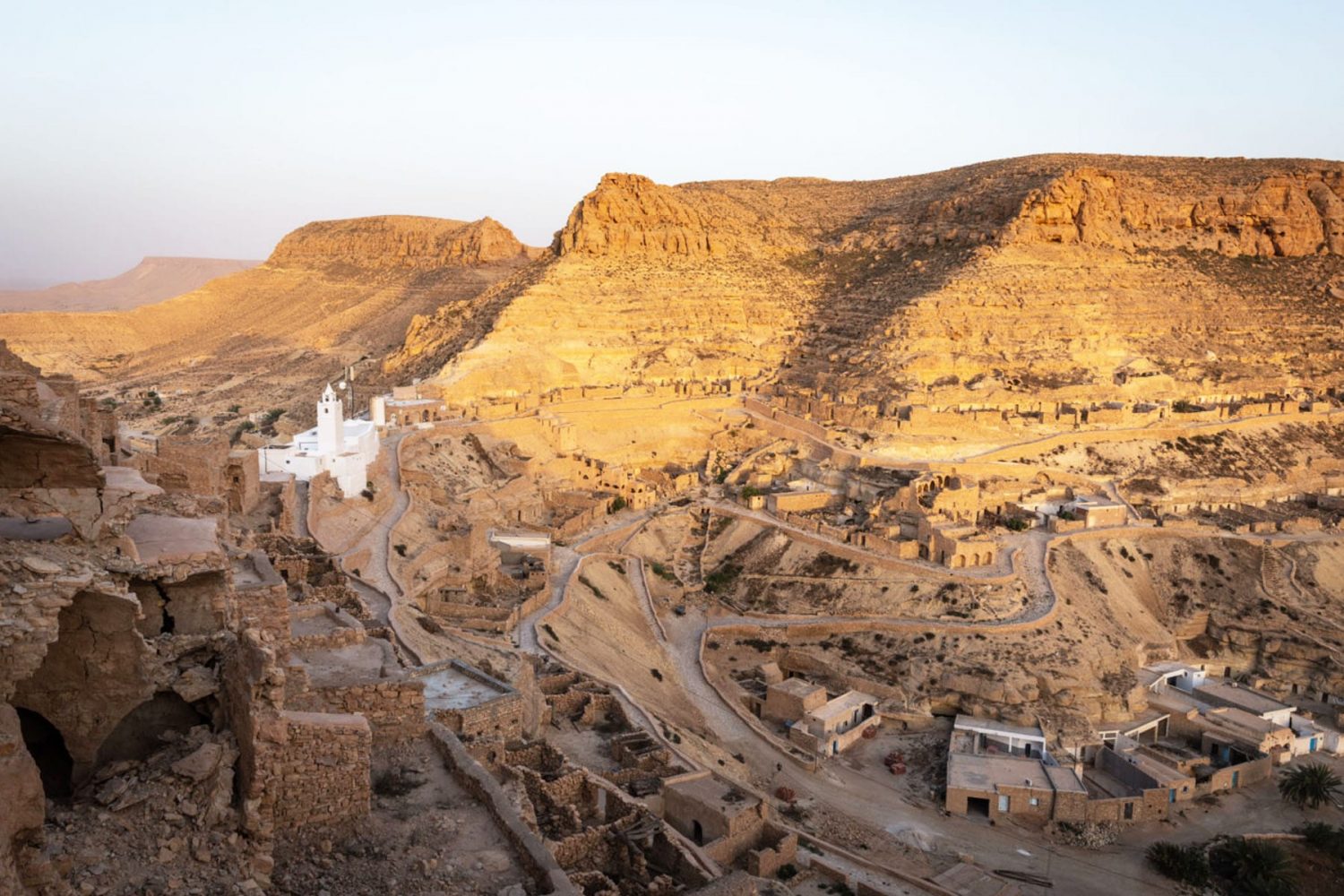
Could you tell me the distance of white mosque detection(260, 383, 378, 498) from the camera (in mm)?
27625

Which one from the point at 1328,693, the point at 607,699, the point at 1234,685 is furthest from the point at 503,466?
the point at 1328,693

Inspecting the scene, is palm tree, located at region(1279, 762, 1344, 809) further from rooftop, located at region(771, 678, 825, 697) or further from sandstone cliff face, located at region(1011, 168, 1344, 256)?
sandstone cliff face, located at region(1011, 168, 1344, 256)

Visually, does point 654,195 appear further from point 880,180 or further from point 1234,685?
point 1234,685

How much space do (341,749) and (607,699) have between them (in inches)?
445

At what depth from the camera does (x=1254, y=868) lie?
20.5 meters

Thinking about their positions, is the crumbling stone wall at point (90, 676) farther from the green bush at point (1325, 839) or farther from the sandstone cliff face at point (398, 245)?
the sandstone cliff face at point (398, 245)

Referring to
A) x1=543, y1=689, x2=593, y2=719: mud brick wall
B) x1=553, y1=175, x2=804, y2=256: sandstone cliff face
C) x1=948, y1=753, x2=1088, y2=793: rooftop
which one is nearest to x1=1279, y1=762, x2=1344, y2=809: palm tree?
x1=948, y1=753, x2=1088, y2=793: rooftop

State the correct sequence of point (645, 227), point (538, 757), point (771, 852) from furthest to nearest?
point (645, 227) → point (771, 852) → point (538, 757)

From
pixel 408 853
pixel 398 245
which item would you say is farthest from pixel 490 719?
pixel 398 245

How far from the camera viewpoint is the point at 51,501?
24.2 ft

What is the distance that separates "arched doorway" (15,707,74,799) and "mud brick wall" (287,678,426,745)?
8.57ft

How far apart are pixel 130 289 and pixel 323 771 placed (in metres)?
188

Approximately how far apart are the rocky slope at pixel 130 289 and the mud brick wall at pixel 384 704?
130977 millimetres

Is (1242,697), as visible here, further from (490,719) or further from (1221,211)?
(1221,211)
